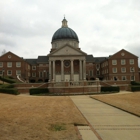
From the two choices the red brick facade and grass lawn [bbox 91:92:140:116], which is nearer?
grass lawn [bbox 91:92:140:116]

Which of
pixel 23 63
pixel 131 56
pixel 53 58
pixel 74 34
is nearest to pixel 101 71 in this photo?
pixel 131 56

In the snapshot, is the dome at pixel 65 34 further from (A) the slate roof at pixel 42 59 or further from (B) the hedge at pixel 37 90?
(B) the hedge at pixel 37 90

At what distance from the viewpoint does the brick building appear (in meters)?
61.6

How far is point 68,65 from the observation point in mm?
66375

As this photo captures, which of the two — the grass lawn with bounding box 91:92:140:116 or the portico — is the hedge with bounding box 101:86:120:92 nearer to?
the grass lawn with bounding box 91:92:140:116

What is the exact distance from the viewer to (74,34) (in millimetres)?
71375

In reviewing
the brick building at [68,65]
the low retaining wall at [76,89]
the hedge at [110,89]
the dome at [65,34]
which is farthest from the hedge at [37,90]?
the dome at [65,34]

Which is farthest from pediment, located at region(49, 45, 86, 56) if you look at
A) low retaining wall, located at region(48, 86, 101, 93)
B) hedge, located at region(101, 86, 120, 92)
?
low retaining wall, located at region(48, 86, 101, 93)

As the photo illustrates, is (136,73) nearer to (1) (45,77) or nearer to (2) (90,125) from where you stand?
(1) (45,77)

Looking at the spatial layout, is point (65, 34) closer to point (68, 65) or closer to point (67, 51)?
point (67, 51)

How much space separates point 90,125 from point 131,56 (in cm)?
6448

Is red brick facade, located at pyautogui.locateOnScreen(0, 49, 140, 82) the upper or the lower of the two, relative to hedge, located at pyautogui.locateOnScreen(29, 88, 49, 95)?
upper

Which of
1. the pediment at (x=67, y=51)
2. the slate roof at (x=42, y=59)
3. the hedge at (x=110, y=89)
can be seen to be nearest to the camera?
the hedge at (x=110, y=89)

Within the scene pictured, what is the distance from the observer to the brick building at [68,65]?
202 ft
